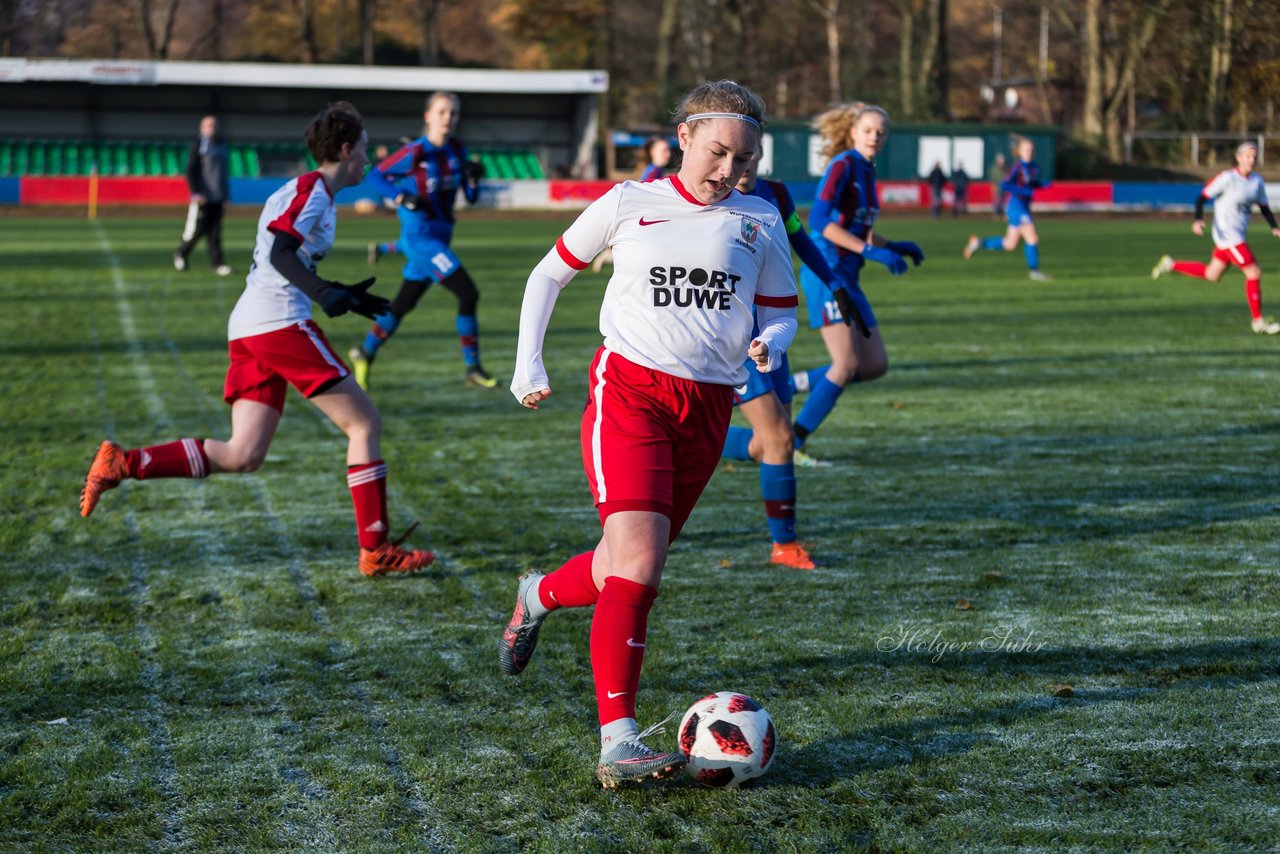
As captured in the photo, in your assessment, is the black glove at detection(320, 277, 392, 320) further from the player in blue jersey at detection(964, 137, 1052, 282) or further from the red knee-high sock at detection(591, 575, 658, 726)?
the player in blue jersey at detection(964, 137, 1052, 282)

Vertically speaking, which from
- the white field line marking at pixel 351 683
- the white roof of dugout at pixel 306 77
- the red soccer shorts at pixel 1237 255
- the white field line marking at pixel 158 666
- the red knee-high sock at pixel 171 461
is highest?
the white roof of dugout at pixel 306 77

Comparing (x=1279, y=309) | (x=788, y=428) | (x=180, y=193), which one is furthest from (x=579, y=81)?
(x=788, y=428)

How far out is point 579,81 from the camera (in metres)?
51.2

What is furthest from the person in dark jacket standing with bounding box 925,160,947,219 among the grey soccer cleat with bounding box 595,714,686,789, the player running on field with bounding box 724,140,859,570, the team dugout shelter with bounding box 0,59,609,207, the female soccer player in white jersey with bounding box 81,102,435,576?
the grey soccer cleat with bounding box 595,714,686,789

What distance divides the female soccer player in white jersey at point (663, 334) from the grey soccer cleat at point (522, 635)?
1.03ft

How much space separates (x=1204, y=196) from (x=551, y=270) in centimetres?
1372

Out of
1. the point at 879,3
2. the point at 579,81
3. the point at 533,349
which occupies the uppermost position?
the point at 879,3

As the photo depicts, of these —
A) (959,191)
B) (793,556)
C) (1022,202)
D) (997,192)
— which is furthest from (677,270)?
(997,192)

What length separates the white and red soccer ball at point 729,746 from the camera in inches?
150

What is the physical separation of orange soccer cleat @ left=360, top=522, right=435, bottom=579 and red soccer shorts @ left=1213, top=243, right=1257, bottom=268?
11753 millimetres

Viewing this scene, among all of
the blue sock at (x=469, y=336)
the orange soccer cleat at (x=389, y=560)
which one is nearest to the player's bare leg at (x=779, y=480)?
the orange soccer cleat at (x=389, y=560)

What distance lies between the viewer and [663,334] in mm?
4145

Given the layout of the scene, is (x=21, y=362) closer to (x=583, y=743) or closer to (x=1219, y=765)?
A: (x=583, y=743)

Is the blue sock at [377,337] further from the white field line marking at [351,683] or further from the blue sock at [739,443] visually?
the blue sock at [739,443]
